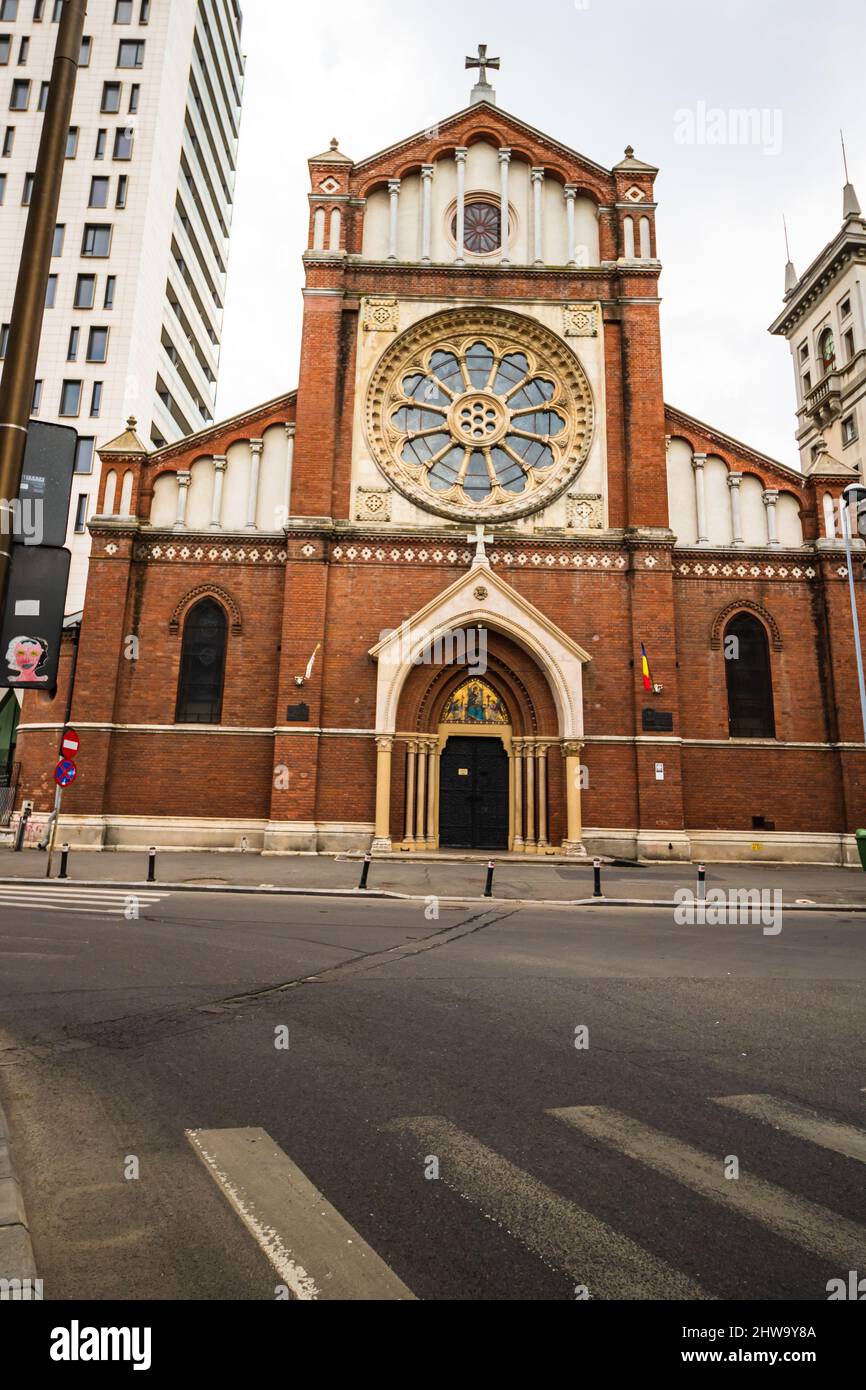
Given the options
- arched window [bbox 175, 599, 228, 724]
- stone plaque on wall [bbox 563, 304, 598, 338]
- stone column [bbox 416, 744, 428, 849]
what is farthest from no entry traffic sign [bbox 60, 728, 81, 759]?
stone plaque on wall [bbox 563, 304, 598, 338]

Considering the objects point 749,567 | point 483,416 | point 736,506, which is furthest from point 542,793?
point 483,416

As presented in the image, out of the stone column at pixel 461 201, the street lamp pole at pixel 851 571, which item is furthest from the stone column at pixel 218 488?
the street lamp pole at pixel 851 571

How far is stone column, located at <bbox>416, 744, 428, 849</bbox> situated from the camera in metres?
20.7

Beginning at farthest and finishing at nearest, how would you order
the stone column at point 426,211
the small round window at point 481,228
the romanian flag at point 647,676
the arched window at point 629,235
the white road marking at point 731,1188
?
1. the small round window at point 481,228
2. the stone column at point 426,211
3. the arched window at point 629,235
4. the romanian flag at point 647,676
5. the white road marking at point 731,1188

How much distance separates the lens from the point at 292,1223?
307 centimetres

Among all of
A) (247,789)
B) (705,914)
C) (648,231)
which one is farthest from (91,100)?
(705,914)

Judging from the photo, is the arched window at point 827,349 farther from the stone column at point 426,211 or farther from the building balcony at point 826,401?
the stone column at point 426,211

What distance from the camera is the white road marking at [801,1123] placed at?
3959mm

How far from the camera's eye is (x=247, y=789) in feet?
68.5

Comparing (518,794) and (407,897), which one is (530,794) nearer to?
(518,794)

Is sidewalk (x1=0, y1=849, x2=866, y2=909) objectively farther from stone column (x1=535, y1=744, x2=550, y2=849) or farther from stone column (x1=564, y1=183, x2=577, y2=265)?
stone column (x1=564, y1=183, x2=577, y2=265)

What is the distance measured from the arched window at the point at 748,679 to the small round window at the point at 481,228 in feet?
45.7

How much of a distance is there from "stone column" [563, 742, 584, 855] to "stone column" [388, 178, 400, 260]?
625 inches
